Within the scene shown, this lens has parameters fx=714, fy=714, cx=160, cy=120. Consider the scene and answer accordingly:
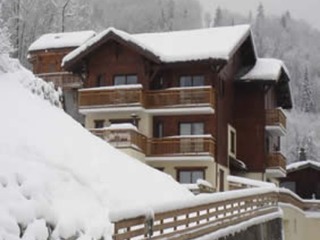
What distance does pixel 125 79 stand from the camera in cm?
3300

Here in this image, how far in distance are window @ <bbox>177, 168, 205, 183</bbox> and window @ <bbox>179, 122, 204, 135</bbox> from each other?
173 centimetres

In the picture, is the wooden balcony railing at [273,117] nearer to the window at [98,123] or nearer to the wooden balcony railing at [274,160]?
the wooden balcony railing at [274,160]

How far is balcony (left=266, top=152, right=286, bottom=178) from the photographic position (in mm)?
35906

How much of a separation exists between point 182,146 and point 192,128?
133 cm

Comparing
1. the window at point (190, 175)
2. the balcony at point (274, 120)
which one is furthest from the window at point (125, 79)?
the balcony at point (274, 120)

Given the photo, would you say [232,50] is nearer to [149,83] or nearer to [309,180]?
[149,83]

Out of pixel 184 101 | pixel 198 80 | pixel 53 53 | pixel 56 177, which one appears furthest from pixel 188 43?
pixel 56 177

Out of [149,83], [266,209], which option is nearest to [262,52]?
[149,83]

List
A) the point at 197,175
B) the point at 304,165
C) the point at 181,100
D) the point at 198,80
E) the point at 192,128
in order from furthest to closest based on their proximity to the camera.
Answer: the point at 304,165 → the point at 198,80 → the point at 192,128 → the point at 181,100 → the point at 197,175

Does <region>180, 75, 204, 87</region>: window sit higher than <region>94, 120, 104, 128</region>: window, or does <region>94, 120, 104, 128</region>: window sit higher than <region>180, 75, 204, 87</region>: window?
<region>180, 75, 204, 87</region>: window

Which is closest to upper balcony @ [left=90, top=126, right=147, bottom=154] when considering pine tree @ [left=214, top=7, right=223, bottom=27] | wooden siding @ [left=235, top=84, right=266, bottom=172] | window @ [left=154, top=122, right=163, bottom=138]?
window @ [left=154, top=122, right=163, bottom=138]

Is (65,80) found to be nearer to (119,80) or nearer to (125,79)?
(119,80)

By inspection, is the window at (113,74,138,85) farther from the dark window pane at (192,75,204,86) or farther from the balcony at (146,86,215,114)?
the dark window pane at (192,75,204,86)

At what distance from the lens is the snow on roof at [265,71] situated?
3384 cm
